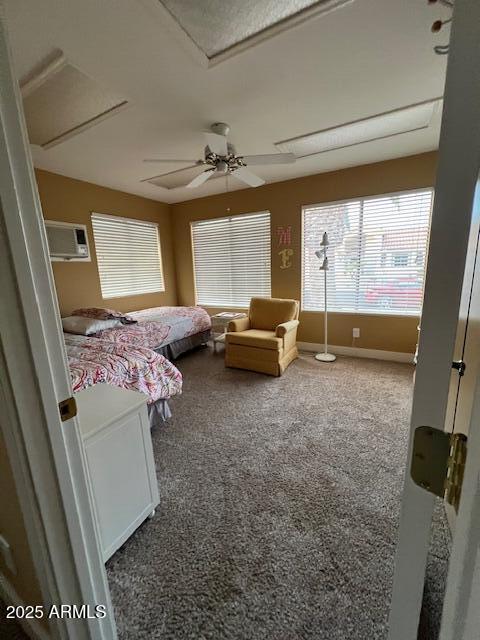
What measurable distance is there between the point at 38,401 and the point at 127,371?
1.42 metres

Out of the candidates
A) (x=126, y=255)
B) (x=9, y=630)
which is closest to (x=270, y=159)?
(x=126, y=255)

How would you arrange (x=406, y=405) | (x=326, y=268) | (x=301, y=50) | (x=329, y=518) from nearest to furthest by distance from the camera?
(x=329, y=518), (x=301, y=50), (x=406, y=405), (x=326, y=268)

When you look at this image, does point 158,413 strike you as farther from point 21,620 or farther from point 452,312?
point 452,312

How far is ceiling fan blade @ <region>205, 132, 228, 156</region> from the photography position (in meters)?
2.07

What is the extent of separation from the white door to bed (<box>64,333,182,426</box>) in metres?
1.65

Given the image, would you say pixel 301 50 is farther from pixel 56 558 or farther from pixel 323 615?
pixel 323 615

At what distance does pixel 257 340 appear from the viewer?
3268 mm

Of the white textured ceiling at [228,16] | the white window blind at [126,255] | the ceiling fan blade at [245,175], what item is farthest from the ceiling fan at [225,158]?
the white window blind at [126,255]

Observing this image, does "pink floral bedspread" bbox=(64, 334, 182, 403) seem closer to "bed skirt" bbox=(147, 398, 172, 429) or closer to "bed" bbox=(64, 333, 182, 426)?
"bed" bbox=(64, 333, 182, 426)

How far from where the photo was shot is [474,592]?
1.05 feet

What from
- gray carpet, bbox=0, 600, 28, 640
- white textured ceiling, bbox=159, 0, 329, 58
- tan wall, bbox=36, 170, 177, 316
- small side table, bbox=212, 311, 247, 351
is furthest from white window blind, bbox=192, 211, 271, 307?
gray carpet, bbox=0, 600, 28, 640

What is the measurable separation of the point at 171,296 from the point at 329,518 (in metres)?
4.58

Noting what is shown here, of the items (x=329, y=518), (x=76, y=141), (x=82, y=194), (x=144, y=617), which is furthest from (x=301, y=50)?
(x=82, y=194)

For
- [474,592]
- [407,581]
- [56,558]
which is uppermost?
[474,592]
